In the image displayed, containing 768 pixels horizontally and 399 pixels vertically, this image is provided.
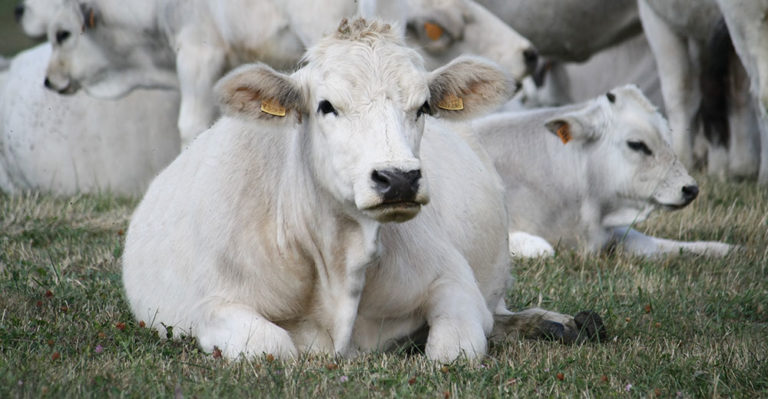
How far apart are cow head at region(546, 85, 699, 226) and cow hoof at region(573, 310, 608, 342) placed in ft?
9.11

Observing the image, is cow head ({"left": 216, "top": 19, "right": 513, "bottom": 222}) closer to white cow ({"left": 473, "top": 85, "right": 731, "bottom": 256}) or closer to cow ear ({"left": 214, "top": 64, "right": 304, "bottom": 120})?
cow ear ({"left": 214, "top": 64, "right": 304, "bottom": 120})

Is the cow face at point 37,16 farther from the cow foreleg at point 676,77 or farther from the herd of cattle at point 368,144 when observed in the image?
the cow foreleg at point 676,77

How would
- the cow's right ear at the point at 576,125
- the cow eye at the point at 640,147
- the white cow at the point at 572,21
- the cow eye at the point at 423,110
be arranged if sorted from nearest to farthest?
the cow eye at the point at 423,110 → the cow eye at the point at 640,147 → the cow's right ear at the point at 576,125 → the white cow at the point at 572,21

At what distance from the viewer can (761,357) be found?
15.6 feet

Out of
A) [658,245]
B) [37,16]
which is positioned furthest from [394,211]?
[37,16]

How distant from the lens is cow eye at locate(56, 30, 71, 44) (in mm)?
9883

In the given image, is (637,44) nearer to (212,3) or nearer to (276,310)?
(212,3)

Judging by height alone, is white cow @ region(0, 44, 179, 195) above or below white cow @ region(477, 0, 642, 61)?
below

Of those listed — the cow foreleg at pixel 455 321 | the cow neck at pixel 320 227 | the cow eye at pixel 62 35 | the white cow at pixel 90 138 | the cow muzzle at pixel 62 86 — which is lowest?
the white cow at pixel 90 138

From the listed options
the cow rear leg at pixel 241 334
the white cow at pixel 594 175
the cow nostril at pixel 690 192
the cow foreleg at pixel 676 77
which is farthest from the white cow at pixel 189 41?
the cow rear leg at pixel 241 334

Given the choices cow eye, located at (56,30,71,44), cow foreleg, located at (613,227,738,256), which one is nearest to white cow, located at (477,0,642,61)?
cow foreleg, located at (613,227,738,256)

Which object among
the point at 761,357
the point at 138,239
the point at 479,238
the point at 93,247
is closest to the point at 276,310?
the point at 138,239

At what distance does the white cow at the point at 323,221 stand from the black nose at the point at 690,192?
8.84 ft

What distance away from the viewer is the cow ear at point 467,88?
4.91 m
